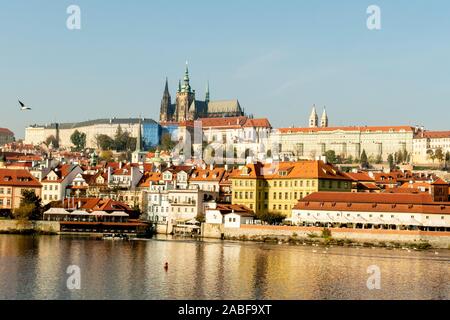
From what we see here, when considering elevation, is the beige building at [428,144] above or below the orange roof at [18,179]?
above

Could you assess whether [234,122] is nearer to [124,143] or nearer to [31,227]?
[124,143]

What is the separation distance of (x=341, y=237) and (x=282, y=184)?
1312cm

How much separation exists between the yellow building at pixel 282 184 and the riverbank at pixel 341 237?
7615mm

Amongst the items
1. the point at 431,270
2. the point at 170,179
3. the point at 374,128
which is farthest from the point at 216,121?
the point at 431,270

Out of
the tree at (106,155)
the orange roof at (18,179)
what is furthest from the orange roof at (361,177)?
the tree at (106,155)

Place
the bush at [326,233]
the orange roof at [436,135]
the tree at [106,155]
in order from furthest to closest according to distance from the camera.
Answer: the orange roof at [436,135] → the tree at [106,155] → the bush at [326,233]

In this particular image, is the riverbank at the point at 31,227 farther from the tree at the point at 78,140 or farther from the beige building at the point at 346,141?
the tree at the point at 78,140

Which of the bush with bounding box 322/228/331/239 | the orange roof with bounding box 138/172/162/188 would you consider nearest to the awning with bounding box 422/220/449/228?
the bush with bounding box 322/228/331/239

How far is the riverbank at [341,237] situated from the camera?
57.2 meters

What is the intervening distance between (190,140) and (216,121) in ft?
38.6

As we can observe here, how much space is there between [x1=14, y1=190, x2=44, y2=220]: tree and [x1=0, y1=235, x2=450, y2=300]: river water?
9.47m

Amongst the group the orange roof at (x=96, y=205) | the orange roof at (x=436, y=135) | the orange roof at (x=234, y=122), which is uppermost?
the orange roof at (x=234, y=122)

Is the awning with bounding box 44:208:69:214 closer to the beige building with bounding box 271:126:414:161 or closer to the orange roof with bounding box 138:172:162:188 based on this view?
the orange roof with bounding box 138:172:162:188

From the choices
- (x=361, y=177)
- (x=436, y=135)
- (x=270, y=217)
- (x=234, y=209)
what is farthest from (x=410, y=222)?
(x=436, y=135)
